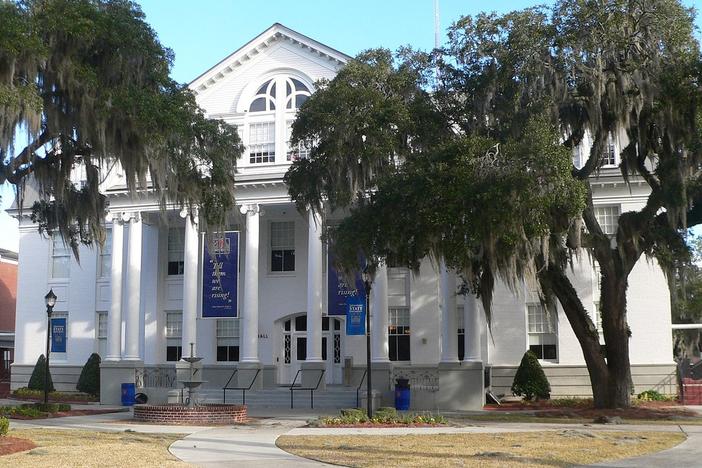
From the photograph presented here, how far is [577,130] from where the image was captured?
73.9 feet

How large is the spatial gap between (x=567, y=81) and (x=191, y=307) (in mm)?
17940

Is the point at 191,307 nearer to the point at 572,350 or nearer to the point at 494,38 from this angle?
the point at 572,350

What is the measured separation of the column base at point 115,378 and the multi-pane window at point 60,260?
7.65 meters

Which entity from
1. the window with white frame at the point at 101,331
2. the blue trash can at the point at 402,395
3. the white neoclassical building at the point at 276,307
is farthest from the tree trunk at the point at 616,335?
the window with white frame at the point at 101,331

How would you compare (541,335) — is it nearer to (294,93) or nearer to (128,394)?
(294,93)

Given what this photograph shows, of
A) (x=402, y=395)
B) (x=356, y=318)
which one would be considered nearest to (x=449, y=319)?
(x=402, y=395)

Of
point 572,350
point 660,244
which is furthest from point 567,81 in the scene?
point 572,350

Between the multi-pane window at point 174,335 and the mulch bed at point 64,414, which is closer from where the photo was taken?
the mulch bed at point 64,414

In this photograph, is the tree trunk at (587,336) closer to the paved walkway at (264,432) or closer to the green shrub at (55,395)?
the paved walkway at (264,432)

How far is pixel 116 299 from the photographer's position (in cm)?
3406

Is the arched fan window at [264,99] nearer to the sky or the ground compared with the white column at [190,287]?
nearer to the sky

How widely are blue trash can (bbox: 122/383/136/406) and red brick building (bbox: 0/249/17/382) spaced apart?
20.1 m

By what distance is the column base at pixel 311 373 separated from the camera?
3056cm

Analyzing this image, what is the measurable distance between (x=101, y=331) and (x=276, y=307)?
837cm
